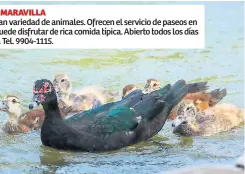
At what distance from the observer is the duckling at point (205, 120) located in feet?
14.4

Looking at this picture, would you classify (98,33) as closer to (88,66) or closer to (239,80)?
(88,66)

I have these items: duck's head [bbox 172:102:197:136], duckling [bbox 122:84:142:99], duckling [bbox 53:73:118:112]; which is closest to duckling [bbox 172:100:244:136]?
duck's head [bbox 172:102:197:136]

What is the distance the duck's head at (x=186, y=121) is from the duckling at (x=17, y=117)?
2.56 ft

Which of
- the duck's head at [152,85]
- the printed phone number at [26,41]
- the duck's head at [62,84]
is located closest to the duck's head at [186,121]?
the duck's head at [152,85]

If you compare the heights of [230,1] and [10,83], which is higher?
[230,1]

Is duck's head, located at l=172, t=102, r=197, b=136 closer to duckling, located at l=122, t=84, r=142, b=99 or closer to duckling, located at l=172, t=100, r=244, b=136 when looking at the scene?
duckling, located at l=172, t=100, r=244, b=136

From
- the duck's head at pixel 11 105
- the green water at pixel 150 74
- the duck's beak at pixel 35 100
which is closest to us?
the duck's beak at pixel 35 100

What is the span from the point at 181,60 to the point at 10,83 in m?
1.00

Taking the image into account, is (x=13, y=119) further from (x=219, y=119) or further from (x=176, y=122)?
(x=219, y=119)

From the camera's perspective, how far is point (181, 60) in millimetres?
4418

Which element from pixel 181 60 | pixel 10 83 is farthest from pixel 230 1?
pixel 10 83

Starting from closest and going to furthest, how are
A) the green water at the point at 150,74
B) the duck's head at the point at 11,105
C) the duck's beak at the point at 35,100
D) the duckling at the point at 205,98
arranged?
the duck's beak at the point at 35,100 < the green water at the point at 150,74 < the duck's head at the point at 11,105 < the duckling at the point at 205,98

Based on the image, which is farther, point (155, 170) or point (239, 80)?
point (239, 80)

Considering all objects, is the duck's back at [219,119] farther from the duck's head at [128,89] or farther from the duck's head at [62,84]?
the duck's head at [62,84]
